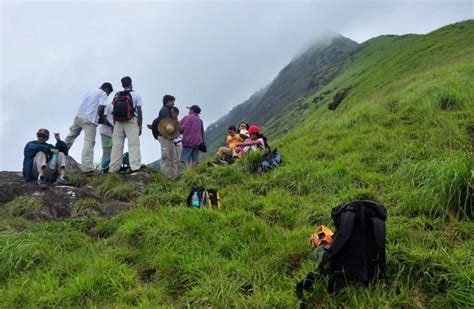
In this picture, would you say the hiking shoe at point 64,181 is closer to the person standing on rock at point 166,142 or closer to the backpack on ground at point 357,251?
the person standing on rock at point 166,142

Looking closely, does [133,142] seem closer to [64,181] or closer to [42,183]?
[64,181]

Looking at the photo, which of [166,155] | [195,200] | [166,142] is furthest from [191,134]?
[195,200]

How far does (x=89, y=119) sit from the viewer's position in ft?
34.8

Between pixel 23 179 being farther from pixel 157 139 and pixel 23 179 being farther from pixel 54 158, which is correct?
pixel 157 139

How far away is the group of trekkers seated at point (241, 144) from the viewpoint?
11031mm

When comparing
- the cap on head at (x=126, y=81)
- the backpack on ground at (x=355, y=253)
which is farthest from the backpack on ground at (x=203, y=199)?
the cap on head at (x=126, y=81)

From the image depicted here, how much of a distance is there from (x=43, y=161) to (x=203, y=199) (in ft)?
14.1

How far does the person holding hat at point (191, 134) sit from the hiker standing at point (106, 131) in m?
1.90

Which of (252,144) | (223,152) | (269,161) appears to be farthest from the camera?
(223,152)

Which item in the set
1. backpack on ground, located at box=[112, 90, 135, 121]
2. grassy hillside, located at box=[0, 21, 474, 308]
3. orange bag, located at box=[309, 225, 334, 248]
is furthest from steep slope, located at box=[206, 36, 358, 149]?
orange bag, located at box=[309, 225, 334, 248]

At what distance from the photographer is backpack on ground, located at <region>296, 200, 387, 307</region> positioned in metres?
3.97

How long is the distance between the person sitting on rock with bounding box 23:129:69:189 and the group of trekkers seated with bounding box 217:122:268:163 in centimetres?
423

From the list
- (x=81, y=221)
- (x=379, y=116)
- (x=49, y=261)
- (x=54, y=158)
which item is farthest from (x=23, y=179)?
(x=379, y=116)

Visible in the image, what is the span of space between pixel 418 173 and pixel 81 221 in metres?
5.68
